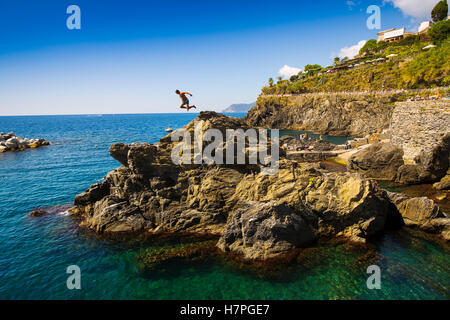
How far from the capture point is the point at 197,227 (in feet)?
63.9

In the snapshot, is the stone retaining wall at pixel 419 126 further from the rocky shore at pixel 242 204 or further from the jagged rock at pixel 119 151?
the jagged rock at pixel 119 151

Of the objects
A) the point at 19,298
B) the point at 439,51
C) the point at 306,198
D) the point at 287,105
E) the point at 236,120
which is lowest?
the point at 19,298

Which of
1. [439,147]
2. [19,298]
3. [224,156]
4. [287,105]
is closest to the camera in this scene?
[19,298]

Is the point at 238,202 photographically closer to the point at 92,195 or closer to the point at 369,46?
the point at 92,195

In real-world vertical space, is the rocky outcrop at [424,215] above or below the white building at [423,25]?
below

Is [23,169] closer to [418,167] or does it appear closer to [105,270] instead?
[105,270]

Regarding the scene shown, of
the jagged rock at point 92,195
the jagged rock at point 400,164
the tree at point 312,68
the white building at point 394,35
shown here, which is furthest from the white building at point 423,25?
the jagged rock at point 92,195

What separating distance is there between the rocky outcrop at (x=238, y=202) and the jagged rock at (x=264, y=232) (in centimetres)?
7

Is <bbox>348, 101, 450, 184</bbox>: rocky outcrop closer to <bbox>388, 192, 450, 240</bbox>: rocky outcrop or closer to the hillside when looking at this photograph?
<bbox>388, 192, 450, 240</bbox>: rocky outcrop

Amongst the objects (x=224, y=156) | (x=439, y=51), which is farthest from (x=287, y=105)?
(x=224, y=156)

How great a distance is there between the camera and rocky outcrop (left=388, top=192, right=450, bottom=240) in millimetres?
18417

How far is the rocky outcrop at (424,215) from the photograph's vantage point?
60.4ft

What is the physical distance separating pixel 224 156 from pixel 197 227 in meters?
6.29

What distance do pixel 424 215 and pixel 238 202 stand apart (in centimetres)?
1530
